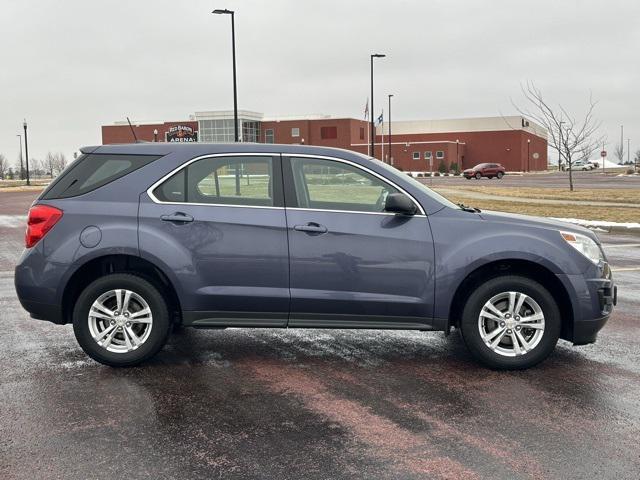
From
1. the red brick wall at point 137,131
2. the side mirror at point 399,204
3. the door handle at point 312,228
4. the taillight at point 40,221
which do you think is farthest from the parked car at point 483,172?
the taillight at point 40,221

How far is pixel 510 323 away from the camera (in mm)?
5375

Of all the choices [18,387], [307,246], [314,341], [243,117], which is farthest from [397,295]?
[243,117]

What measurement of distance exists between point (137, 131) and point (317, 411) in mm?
103035

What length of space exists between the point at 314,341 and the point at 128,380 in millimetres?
1899

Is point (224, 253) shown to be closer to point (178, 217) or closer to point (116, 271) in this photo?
point (178, 217)

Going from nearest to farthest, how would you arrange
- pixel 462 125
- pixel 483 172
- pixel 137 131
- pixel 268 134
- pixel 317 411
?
pixel 317 411 < pixel 483 172 < pixel 268 134 < pixel 137 131 < pixel 462 125

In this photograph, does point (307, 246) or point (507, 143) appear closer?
point (307, 246)

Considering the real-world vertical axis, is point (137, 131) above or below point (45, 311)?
above

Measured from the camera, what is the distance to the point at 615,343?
20.6 feet

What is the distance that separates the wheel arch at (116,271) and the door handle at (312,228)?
1154 millimetres

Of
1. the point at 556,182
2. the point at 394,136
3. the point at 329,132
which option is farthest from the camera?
the point at 394,136

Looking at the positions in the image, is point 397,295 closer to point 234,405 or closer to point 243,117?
point 234,405

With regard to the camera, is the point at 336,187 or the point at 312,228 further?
the point at 336,187

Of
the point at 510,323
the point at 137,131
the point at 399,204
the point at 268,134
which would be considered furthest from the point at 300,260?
the point at 137,131
